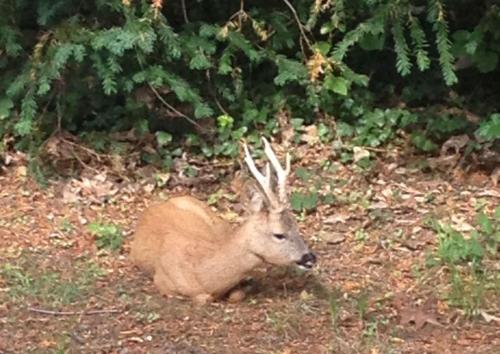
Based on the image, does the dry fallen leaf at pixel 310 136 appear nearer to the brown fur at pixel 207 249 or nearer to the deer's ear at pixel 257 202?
the brown fur at pixel 207 249

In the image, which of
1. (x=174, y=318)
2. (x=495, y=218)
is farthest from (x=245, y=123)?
(x=174, y=318)

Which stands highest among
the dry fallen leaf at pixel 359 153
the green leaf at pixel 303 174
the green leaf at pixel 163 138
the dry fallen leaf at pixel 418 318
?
the dry fallen leaf at pixel 418 318

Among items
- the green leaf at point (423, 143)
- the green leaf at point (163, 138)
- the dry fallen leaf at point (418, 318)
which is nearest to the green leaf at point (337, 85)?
the green leaf at point (423, 143)

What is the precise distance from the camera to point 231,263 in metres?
6.38

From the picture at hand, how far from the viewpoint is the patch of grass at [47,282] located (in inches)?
258

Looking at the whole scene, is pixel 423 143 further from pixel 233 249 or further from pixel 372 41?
pixel 233 249

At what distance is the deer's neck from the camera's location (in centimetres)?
635

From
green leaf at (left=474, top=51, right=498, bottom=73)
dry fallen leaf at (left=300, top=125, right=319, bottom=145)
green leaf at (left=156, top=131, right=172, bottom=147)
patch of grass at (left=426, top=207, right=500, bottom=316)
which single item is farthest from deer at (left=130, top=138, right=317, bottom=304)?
green leaf at (left=474, top=51, right=498, bottom=73)

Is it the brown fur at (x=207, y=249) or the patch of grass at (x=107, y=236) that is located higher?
the brown fur at (x=207, y=249)

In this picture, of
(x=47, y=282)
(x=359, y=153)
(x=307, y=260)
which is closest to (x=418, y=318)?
(x=307, y=260)

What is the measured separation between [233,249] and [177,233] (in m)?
0.54

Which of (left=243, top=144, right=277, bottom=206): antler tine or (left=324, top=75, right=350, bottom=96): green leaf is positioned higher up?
(left=243, top=144, right=277, bottom=206): antler tine

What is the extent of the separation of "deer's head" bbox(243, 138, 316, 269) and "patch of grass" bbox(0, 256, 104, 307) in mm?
1024

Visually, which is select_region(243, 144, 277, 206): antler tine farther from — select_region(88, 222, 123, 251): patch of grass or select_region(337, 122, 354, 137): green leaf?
select_region(337, 122, 354, 137): green leaf
